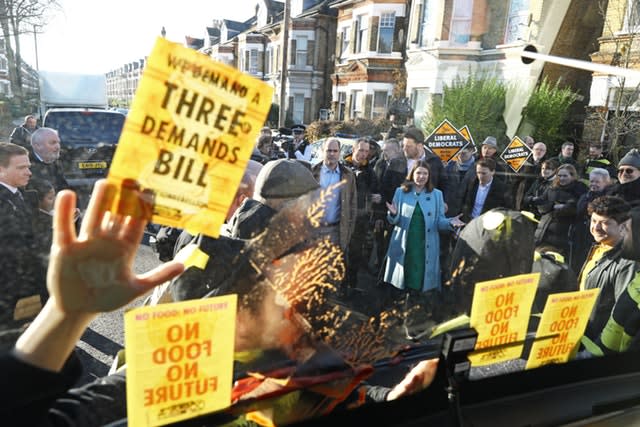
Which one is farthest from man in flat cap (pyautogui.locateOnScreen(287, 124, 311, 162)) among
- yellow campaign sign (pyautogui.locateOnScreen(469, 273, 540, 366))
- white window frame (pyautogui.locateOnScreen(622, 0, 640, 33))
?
white window frame (pyautogui.locateOnScreen(622, 0, 640, 33))

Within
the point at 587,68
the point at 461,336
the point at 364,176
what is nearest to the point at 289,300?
the point at 364,176

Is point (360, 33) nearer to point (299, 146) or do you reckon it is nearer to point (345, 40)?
point (345, 40)

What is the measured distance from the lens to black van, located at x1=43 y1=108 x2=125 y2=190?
0.78m

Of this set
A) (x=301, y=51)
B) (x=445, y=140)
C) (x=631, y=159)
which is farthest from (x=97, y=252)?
(x=631, y=159)

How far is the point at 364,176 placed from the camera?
1215 mm

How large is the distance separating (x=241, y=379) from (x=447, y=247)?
0.66 metres

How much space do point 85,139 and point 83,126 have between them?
0.10 ft

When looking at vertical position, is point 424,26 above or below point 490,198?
above

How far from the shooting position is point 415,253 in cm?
130

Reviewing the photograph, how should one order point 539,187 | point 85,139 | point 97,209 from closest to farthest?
point 97,209 → point 85,139 → point 539,187

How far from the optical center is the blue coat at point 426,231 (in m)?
1.23

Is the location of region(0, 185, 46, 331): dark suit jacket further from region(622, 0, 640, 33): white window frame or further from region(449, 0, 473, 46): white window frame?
region(622, 0, 640, 33): white window frame

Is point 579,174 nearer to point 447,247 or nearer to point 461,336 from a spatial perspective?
point 447,247

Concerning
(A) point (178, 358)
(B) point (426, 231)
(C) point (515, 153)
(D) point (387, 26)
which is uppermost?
(D) point (387, 26)
